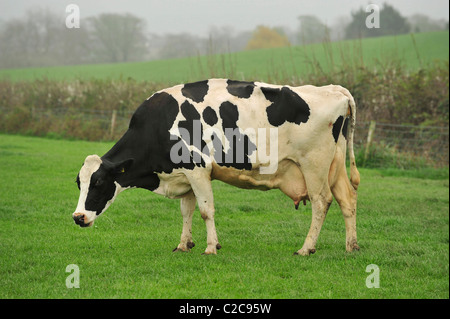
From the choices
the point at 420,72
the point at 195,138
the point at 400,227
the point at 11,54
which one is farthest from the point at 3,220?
the point at 11,54

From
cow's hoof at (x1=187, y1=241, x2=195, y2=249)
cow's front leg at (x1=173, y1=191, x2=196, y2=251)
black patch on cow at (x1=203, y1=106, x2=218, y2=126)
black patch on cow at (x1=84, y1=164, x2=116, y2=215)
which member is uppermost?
black patch on cow at (x1=203, y1=106, x2=218, y2=126)

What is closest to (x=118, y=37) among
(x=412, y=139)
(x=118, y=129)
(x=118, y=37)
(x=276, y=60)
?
(x=118, y=37)

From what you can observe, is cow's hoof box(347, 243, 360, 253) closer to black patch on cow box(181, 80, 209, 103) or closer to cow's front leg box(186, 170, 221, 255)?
cow's front leg box(186, 170, 221, 255)

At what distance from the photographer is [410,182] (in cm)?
1384

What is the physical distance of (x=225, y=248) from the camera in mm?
7691

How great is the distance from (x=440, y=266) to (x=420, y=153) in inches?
412

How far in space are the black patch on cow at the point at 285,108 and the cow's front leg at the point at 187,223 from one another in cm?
156

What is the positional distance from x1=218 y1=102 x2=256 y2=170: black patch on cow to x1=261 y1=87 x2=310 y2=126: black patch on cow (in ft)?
1.41

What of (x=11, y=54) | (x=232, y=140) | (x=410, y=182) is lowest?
(x=410, y=182)

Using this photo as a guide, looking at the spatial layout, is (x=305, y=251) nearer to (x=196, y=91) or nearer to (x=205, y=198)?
(x=205, y=198)

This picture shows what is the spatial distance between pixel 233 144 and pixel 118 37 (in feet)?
201

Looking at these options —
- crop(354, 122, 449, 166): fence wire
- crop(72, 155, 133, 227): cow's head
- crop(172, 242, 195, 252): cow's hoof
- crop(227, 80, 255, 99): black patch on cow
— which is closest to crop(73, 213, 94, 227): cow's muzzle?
crop(72, 155, 133, 227): cow's head

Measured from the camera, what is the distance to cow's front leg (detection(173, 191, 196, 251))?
24.8ft
